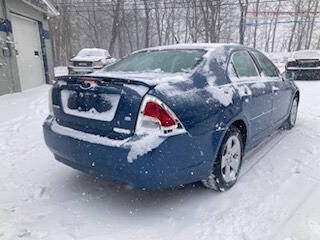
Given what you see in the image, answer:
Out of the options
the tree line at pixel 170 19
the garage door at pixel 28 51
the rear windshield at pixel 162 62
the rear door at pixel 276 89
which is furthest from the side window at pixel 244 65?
the tree line at pixel 170 19

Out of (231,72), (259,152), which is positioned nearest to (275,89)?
(259,152)

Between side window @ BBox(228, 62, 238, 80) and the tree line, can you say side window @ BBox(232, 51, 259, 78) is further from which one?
the tree line

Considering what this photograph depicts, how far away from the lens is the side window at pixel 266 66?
448 centimetres

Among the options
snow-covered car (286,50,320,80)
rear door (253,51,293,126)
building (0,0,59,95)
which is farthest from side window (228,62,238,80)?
snow-covered car (286,50,320,80)

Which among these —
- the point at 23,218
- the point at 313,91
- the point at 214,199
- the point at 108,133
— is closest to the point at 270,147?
the point at 214,199

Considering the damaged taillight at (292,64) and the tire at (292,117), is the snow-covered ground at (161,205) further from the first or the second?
the damaged taillight at (292,64)

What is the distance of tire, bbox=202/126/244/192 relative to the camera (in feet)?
10.7

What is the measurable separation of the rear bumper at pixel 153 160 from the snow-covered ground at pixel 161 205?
1.19ft

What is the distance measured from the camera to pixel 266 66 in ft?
15.3

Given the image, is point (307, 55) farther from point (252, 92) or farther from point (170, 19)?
point (170, 19)

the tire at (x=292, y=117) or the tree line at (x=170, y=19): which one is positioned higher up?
the tree line at (x=170, y=19)

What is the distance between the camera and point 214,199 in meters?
3.27

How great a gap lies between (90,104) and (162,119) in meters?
0.71

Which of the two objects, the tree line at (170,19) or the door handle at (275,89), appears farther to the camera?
the tree line at (170,19)
